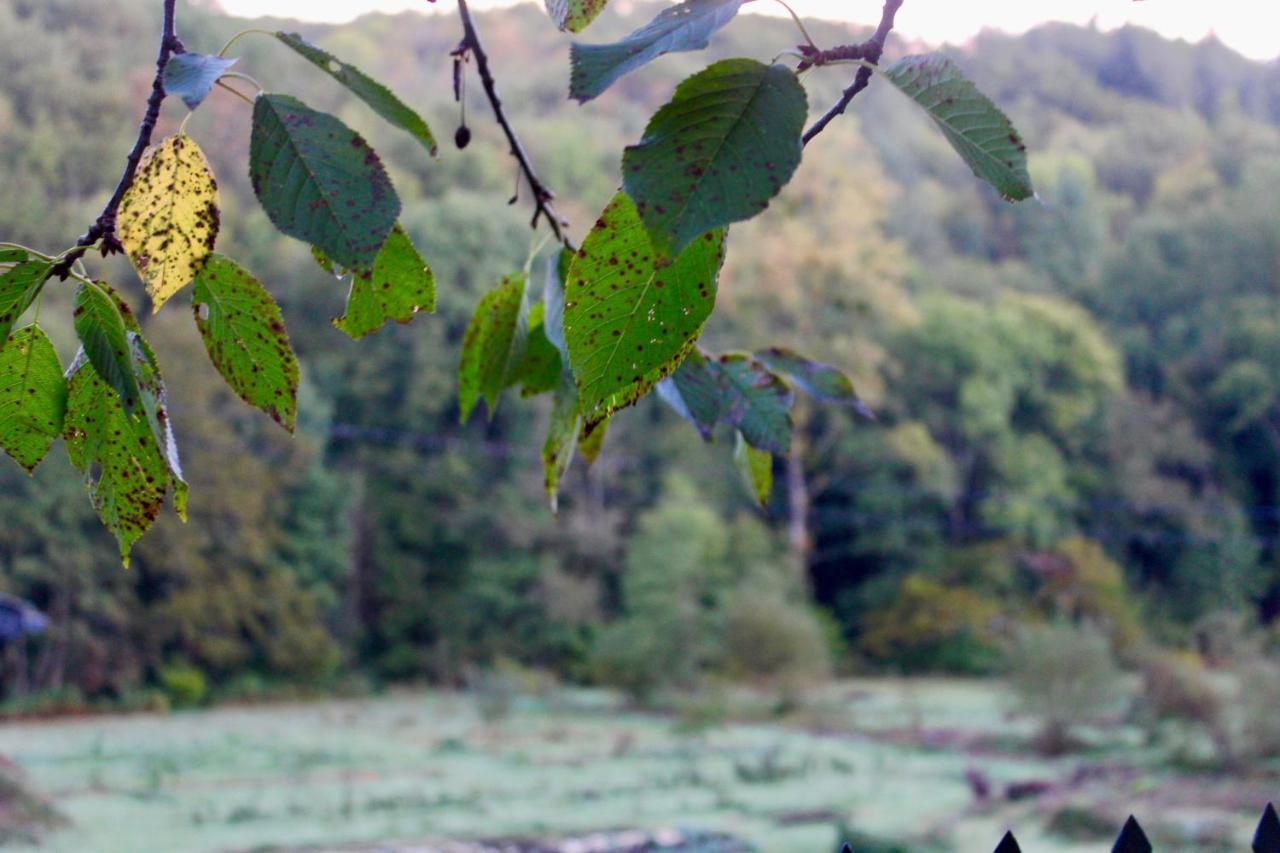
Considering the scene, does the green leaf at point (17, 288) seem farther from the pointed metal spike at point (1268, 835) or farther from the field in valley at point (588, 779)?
the field in valley at point (588, 779)

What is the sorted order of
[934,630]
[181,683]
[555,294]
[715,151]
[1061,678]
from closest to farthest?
[715,151]
[555,294]
[1061,678]
[181,683]
[934,630]

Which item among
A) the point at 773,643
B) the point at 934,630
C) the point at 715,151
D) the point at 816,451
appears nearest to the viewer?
the point at 715,151

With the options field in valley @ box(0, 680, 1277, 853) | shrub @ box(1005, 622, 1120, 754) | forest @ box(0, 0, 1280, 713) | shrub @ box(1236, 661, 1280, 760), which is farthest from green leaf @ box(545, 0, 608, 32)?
shrub @ box(1005, 622, 1120, 754)

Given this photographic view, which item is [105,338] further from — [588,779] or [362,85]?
[588,779]

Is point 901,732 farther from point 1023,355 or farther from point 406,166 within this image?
point 406,166

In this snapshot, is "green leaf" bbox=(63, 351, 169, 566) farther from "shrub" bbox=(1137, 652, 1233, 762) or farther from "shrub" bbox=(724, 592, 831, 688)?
"shrub" bbox=(724, 592, 831, 688)

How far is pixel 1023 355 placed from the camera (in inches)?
370

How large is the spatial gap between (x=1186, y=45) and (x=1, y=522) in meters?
9.10

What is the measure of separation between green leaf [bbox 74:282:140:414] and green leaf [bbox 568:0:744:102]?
0.29 feet

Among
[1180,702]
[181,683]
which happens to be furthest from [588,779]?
[1180,702]

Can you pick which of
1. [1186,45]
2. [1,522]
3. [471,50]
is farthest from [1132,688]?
[471,50]

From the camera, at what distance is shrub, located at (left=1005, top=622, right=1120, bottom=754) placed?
6.42 metres

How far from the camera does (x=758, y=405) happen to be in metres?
0.32

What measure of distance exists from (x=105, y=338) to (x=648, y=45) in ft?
0.33
